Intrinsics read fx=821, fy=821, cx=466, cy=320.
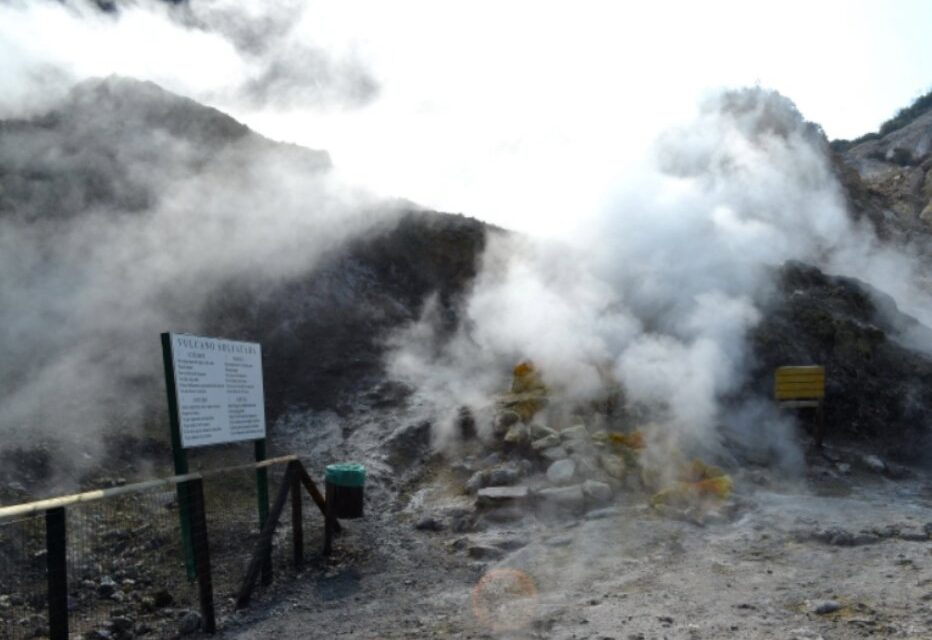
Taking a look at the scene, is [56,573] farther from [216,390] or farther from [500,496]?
[500,496]

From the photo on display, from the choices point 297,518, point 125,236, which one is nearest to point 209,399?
point 297,518

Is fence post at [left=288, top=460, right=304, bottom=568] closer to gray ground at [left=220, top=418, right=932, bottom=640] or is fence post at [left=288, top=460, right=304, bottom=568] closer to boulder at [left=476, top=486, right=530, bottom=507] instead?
gray ground at [left=220, top=418, right=932, bottom=640]

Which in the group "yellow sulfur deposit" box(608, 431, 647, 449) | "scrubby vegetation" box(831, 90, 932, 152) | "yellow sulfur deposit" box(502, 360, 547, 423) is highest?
"scrubby vegetation" box(831, 90, 932, 152)

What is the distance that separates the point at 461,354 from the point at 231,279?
3.67 m

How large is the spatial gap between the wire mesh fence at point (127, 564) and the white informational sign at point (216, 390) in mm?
402

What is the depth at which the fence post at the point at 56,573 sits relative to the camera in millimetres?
4293

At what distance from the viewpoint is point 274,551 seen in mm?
7035

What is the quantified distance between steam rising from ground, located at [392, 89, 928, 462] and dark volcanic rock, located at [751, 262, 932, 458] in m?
0.36

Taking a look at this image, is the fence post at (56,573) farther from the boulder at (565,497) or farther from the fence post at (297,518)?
the boulder at (565,497)

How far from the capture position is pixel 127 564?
6312mm

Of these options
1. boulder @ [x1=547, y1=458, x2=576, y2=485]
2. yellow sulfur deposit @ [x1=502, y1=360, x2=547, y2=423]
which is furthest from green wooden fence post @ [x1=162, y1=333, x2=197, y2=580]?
yellow sulfur deposit @ [x1=502, y1=360, x2=547, y2=423]

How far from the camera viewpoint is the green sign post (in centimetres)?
576

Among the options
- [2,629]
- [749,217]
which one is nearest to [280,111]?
[749,217]

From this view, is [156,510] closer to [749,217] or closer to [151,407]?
[151,407]
